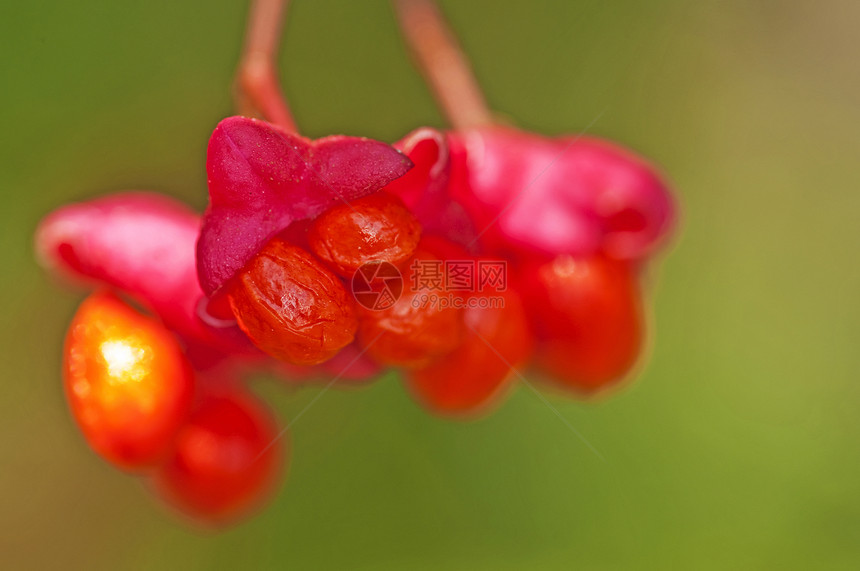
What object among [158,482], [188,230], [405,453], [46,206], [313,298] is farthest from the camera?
[405,453]

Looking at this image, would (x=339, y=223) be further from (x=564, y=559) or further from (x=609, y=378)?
(x=564, y=559)

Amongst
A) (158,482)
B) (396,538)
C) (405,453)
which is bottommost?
(158,482)

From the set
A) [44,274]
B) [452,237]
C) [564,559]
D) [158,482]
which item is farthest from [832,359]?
[44,274]

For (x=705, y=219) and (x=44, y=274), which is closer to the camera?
(x=44, y=274)

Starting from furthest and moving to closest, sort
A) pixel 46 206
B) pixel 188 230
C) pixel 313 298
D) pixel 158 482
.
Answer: pixel 46 206 < pixel 158 482 < pixel 188 230 < pixel 313 298

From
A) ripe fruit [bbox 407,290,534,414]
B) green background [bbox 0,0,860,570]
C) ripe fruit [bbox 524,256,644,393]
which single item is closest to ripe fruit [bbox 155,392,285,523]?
ripe fruit [bbox 407,290,534,414]

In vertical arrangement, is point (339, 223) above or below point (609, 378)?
below

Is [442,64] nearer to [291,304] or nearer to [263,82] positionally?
[263,82]

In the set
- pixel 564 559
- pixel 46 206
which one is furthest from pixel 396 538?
pixel 46 206
